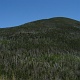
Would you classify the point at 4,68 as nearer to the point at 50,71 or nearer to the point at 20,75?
the point at 20,75

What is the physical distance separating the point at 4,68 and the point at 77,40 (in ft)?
96.9

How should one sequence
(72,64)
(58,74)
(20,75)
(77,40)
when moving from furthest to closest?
(77,40), (72,64), (58,74), (20,75)

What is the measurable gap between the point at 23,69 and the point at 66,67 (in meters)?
3.90

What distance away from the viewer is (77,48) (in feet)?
140

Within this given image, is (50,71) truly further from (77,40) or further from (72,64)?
(77,40)

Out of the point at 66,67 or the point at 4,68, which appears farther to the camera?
the point at 66,67

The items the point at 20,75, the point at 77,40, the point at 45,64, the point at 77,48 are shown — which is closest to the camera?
the point at 20,75

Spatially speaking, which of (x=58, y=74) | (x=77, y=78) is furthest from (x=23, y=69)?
(x=77, y=78)

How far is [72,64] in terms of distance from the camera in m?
24.2

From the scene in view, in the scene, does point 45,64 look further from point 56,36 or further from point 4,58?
point 56,36

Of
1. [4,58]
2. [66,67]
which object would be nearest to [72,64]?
[66,67]

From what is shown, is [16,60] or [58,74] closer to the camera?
[58,74]

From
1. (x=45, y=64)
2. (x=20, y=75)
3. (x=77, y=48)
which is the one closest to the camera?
(x=20, y=75)

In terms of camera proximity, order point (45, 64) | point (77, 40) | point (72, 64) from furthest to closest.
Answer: point (77, 40)
point (72, 64)
point (45, 64)
